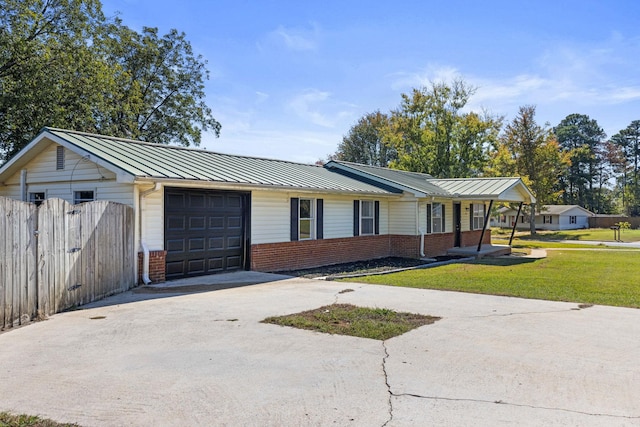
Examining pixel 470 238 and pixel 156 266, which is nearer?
pixel 156 266

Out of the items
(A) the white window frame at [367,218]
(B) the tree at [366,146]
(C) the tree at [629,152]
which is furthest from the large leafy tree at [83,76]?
(C) the tree at [629,152]

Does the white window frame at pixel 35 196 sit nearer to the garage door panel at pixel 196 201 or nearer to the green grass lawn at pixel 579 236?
the garage door panel at pixel 196 201

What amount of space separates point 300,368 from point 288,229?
978 cm

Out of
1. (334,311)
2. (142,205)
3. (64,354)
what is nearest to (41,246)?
(64,354)

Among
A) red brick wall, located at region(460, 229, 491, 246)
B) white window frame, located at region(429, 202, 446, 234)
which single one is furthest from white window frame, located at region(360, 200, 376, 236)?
red brick wall, located at region(460, 229, 491, 246)

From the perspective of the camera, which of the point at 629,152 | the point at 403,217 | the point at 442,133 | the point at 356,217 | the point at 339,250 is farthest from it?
the point at 629,152

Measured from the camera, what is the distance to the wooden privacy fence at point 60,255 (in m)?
6.88

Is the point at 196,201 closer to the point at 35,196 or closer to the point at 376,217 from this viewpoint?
the point at 35,196

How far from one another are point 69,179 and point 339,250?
8734 mm

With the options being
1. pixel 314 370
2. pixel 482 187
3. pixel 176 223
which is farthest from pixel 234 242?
pixel 482 187

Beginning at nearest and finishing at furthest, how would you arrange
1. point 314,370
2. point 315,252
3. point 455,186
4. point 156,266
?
1. point 314,370
2. point 156,266
3. point 315,252
4. point 455,186

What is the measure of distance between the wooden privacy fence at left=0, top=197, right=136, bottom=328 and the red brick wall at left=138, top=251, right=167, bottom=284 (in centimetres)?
26

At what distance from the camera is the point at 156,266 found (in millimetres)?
11148

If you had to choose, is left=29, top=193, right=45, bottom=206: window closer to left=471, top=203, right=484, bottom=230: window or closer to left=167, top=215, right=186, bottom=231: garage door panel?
left=167, top=215, right=186, bottom=231: garage door panel
